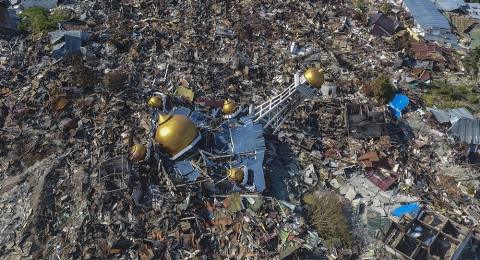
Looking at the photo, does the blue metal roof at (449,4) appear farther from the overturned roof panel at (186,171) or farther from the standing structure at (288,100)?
the overturned roof panel at (186,171)

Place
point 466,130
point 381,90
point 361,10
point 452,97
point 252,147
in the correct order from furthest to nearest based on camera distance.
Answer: point 361,10 → point 452,97 → point 381,90 → point 466,130 → point 252,147

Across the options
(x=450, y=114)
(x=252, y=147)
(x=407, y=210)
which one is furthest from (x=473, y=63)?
(x=252, y=147)

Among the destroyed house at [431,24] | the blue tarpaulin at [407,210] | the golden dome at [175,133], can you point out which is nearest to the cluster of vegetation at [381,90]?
the blue tarpaulin at [407,210]

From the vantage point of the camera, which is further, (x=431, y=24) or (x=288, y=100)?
(x=431, y=24)

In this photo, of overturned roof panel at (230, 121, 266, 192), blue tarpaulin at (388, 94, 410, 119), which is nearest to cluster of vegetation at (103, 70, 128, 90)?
overturned roof panel at (230, 121, 266, 192)

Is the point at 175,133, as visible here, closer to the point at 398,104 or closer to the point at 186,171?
the point at 186,171

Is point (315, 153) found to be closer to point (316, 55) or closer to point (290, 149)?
point (290, 149)

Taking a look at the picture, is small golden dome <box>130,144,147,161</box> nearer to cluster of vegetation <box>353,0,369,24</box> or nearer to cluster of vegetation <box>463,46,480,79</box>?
cluster of vegetation <box>353,0,369,24</box>
